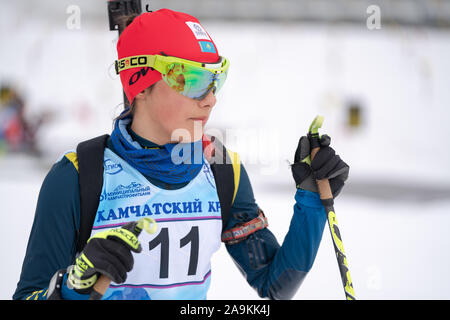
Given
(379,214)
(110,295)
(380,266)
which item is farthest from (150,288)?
(379,214)

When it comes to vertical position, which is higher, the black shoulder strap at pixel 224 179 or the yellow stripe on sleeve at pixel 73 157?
the yellow stripe on sleeve at pixel 73 157

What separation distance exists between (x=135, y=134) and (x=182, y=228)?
336mm

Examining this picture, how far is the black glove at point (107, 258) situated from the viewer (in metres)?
1.15

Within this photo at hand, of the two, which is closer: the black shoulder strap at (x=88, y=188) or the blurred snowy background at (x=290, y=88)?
the black shoulder strap at (x=88, y=188)

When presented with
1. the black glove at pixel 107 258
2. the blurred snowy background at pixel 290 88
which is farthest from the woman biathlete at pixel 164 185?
the blurred snowy background at pixel 290 88

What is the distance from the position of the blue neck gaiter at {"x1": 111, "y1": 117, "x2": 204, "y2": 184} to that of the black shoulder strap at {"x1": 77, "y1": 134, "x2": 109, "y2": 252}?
0.29ft

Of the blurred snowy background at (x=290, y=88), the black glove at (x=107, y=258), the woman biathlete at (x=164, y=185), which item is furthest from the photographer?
the blurred snowy background at (x=290, y=88)

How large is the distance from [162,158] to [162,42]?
35 cm

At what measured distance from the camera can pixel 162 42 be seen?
4.54 ft

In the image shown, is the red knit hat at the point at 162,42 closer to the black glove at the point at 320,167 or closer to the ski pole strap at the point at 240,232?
the black glove at the point at 320,167

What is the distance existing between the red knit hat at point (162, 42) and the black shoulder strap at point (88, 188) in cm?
25

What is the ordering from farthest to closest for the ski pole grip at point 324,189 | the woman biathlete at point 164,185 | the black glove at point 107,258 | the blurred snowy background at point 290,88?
the blurred snowy background at point 290,88 → the ski pole grip at point 324,189 → the woman biathlete at point 164,185 → the black glove at point 107,258

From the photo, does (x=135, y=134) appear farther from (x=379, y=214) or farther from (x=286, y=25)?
(x=286, y=25)

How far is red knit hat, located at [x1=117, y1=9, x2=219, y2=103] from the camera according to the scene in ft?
4.50
